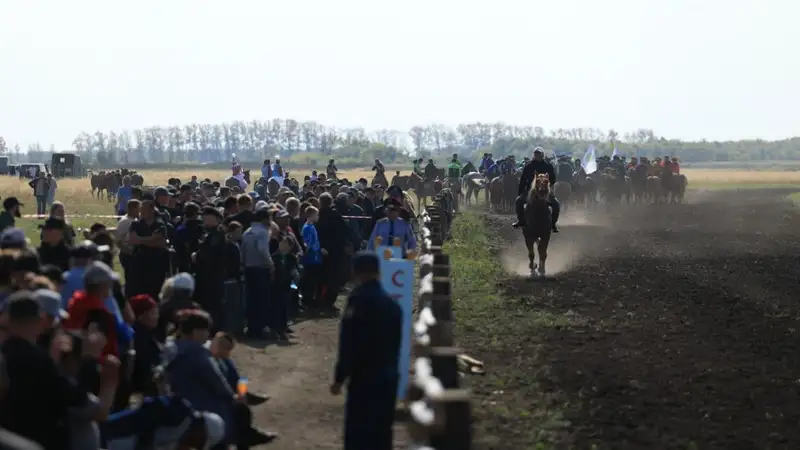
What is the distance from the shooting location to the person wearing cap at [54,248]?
12.5 metres

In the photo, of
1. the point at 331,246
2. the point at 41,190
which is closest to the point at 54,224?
the point at 331,246

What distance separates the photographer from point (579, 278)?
79.8 feet

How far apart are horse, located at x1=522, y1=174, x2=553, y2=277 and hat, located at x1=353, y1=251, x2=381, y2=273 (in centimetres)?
1527

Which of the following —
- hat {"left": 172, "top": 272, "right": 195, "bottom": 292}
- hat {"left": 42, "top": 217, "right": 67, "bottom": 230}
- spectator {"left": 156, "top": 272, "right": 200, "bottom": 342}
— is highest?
hat {"left": 42, "top": 217, "right": 67, "bottom": 230}

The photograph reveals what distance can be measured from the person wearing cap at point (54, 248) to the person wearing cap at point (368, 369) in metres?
4.30

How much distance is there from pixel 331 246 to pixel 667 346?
7179 mm

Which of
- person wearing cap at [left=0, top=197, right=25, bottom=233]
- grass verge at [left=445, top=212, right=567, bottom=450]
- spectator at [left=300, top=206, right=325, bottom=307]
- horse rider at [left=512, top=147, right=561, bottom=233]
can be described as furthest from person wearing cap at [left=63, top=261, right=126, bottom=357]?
horse rider at [left=512, top=147, right=561, bottom=233]

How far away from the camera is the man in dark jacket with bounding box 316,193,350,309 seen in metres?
21.1

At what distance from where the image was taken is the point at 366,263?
9.34m

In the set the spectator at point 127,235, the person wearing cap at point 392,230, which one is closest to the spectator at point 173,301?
the spectator at point 127,235

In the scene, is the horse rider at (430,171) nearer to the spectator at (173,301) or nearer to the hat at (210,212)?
the hat at (210,212)

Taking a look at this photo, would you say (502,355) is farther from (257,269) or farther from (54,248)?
(54,248)

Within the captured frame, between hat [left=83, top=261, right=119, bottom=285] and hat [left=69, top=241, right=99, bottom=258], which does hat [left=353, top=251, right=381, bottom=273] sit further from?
hat [left=69, top=241, right=99, bottom=258]

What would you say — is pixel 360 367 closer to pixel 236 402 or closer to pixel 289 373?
pixel 236 402
